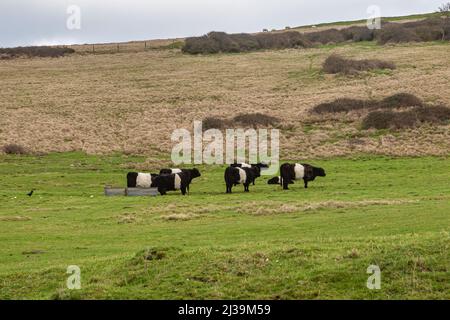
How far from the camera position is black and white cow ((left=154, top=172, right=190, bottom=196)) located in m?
36.8

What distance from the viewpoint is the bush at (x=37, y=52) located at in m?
116

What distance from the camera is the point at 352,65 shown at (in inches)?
3297

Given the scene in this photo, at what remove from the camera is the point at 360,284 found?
1488 centimetres

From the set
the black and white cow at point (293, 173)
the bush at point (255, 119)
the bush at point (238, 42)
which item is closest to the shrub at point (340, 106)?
the bush at point (255, 119)

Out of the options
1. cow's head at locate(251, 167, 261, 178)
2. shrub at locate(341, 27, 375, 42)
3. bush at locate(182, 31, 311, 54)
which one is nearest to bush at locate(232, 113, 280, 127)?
cow's head at locate(251, 167, 261, 178)

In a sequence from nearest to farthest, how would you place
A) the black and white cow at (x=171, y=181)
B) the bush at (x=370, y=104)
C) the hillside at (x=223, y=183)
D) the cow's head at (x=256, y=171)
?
the hillside at (x=223, y=183)
the black and white cow at (x=171, y=181)
the cow's head at (x=256, y=171)
the bush at (x=370, y=104)

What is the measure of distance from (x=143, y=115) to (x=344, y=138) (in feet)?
71.3

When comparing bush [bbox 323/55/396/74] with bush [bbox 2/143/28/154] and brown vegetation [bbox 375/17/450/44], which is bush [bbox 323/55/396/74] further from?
bush [bbox 2/143/28/154]

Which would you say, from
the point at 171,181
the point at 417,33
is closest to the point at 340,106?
the point at 171,181

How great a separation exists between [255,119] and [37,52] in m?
65.1

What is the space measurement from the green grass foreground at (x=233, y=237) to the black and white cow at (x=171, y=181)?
1147 mm

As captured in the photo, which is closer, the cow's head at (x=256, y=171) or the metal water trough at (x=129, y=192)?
the metal water trough at (x=129, y=192)

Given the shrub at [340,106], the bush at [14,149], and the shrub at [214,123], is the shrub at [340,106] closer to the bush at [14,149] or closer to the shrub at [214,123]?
the shrub at [214,123]

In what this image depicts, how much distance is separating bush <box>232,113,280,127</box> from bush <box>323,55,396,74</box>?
2277 cm
